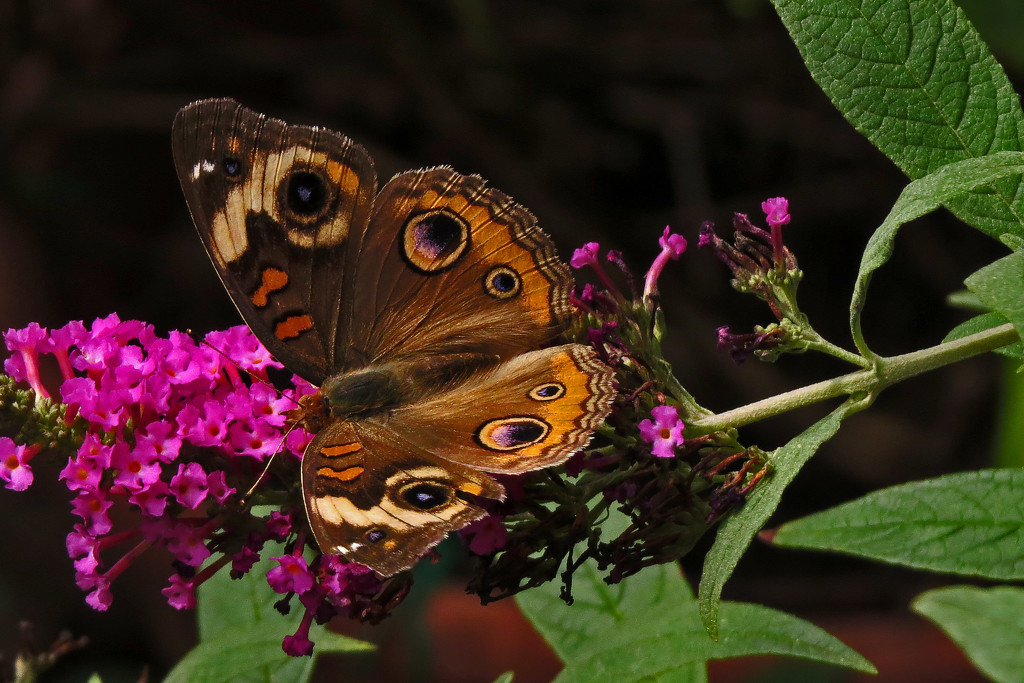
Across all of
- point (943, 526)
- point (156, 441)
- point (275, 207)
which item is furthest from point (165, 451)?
point (943, 526)

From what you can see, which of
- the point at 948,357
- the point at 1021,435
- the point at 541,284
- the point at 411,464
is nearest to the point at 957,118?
the point at 948,357

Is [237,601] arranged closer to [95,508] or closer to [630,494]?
[95,508]

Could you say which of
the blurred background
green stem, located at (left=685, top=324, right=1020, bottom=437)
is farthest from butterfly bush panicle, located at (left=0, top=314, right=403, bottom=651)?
the blurred background

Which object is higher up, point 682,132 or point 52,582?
point 682,132

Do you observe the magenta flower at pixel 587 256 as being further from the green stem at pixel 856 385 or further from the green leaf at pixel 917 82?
the green leaf at pixel 917 82

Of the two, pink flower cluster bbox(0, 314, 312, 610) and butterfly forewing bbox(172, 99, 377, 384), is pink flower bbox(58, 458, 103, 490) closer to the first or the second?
pink flower cluster bbox(0, 314, 312, 610)

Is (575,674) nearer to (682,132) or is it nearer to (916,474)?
(916,474)
